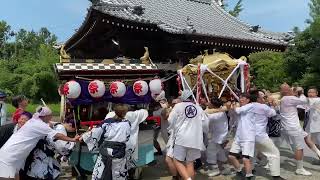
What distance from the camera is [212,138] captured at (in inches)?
299

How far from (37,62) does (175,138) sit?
3142cm

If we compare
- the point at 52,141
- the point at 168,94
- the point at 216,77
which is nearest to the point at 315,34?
the point at 168,94

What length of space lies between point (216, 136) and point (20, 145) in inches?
151

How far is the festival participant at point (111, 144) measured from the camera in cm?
535

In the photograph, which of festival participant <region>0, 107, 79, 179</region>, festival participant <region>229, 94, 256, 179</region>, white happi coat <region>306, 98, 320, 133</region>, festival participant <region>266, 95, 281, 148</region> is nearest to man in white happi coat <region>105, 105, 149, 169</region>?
festival participant <region>229, 94, 256, 179</region>

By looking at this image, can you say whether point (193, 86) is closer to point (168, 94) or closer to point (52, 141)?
point (168, 94)

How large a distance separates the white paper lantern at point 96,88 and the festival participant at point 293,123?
3.38 m

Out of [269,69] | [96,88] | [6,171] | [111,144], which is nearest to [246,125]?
[111,144]

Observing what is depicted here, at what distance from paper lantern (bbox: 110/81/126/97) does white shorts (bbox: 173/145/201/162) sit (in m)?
1.61

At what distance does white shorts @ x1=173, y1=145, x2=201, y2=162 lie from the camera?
6293 millimetres

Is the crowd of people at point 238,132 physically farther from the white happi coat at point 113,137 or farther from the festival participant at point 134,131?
the white happi coat at point 113,137

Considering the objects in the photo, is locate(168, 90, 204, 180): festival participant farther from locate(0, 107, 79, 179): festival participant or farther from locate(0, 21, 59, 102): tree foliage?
locate(0, 21, 59, 102): tree foliage

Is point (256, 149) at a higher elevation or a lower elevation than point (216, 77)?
lower

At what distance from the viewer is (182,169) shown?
20.6 feet
